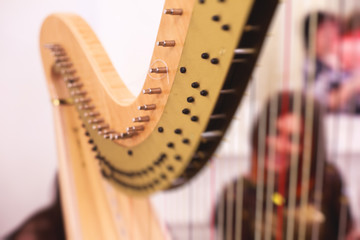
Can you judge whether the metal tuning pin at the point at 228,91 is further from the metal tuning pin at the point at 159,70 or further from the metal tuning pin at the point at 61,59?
the metal tuning pin at the point at 61,59

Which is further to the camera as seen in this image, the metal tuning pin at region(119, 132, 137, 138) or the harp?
the metal tuning pin at region(119, 132, 137, 138)

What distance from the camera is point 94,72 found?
69 centimetres

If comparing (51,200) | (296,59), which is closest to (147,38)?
(51,200)

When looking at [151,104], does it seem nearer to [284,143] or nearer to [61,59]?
[61,59]

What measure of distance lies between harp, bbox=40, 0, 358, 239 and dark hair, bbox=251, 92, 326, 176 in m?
0.94

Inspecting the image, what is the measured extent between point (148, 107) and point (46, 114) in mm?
1173

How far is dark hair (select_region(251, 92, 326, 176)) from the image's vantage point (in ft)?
5.78

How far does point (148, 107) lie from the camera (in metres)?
0.53

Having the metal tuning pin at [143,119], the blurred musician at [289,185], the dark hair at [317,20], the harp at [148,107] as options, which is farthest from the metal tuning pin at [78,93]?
the dark hair at [317,20]

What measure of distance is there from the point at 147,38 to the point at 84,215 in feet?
1.97

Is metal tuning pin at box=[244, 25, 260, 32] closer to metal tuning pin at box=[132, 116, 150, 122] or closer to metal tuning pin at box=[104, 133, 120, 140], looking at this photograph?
metal tuning pin at box=[132, 116, 150, 122]

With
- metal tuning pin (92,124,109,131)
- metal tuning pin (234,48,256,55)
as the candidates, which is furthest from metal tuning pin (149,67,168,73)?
metal tuning pin (92,124,109,131)

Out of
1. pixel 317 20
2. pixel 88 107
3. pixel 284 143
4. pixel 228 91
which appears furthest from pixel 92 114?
pixel 317 20

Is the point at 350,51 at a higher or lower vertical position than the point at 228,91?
lower
